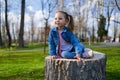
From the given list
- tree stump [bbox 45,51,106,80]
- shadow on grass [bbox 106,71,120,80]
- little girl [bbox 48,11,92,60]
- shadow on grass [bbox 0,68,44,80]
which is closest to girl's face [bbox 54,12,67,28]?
little girl [bbox 48,11,92,60]

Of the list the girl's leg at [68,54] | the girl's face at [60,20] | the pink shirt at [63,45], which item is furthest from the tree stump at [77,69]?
the girl's face at [60,20]

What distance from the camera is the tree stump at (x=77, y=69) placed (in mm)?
5516

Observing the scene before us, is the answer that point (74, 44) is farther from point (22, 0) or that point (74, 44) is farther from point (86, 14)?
point (86, 14)

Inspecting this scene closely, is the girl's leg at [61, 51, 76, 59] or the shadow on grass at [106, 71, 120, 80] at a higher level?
the girl's leg at [61, 51, 76, 59]

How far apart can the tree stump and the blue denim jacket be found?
0.82ft

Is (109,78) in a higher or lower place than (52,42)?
lower

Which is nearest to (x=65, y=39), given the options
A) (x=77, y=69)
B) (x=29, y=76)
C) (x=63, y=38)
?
(x=63, y=38)

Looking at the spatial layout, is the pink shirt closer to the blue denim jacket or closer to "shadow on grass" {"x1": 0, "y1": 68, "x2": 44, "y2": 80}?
the blue denim jacket

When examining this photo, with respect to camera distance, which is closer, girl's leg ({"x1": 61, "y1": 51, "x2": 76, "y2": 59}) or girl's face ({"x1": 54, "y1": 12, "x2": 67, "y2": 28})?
girl's leg ({"x1": 61, "y1": 51, "x2": 76, "y2": 59})

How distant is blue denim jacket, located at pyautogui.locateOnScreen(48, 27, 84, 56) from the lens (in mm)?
5766

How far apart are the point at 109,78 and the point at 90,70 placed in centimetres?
448

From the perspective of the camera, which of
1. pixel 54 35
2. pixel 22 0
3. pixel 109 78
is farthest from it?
pixel 22 0

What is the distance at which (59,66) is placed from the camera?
5656mm

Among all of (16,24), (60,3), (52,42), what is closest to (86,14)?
(16,24)
